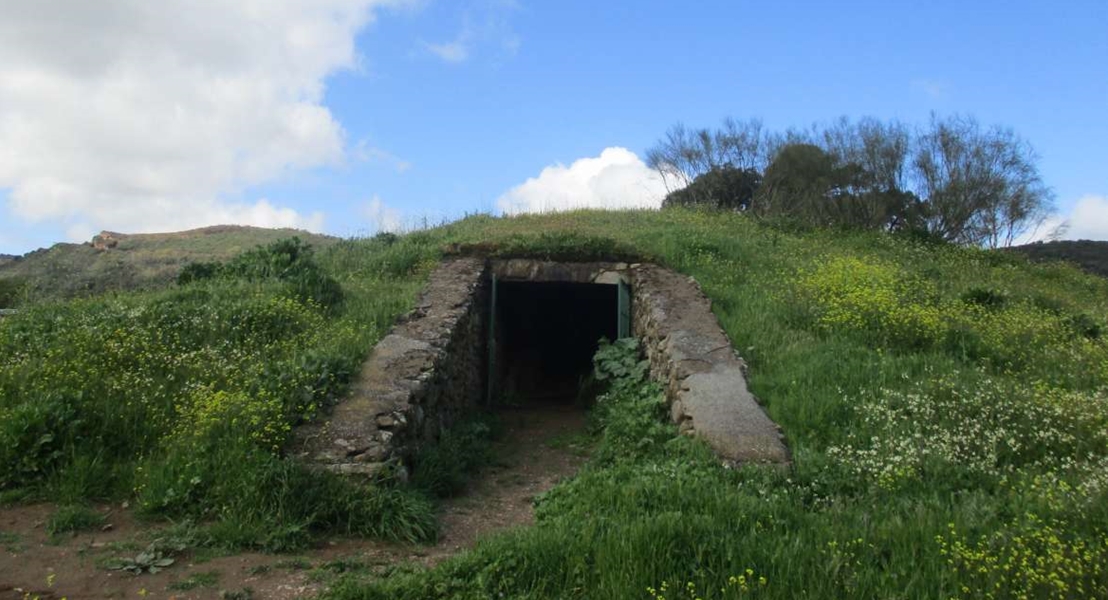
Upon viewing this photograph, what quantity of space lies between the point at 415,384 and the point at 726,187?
18549 mm

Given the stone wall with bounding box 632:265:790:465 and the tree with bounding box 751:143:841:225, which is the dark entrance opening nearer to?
the stone wall with bounding box 632:265:790:465

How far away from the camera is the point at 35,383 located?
280 inches

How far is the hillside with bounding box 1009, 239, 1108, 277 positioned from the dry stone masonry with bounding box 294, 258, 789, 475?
17110 mm

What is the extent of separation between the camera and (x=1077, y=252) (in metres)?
25.5

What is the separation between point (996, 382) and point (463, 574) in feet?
18.9

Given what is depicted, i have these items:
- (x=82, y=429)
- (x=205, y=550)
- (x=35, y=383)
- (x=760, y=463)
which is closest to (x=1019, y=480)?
(x=760, y=463)

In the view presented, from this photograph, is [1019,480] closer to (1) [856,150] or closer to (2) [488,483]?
(2) [488,483]

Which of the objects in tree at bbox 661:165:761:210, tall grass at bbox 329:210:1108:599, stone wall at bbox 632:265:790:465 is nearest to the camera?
tall grass at bbox 329:210:1108:599

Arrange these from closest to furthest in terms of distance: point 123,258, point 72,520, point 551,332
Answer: point 72,520 → point 551,332 → point 123,258

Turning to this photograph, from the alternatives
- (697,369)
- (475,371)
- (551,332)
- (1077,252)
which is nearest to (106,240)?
(551,332)

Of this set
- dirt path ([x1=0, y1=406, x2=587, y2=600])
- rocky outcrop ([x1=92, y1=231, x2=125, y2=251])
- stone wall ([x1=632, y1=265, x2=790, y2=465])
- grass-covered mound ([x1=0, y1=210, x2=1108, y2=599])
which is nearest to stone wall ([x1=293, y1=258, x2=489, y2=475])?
grass-covered mound ([x1=0, y1=210, x2=1108, y2=599])

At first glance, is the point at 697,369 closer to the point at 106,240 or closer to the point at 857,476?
the point at 857,476

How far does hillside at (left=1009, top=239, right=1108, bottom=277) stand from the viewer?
23139mm

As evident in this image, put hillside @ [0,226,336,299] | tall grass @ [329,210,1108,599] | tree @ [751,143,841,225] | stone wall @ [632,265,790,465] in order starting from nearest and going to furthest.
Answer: tall grass @ [329,210,1108,599] < stone wall @ [632,265,790,465] < hillside @ [0,226,336,299] < tree @ [751,143,841,225]
